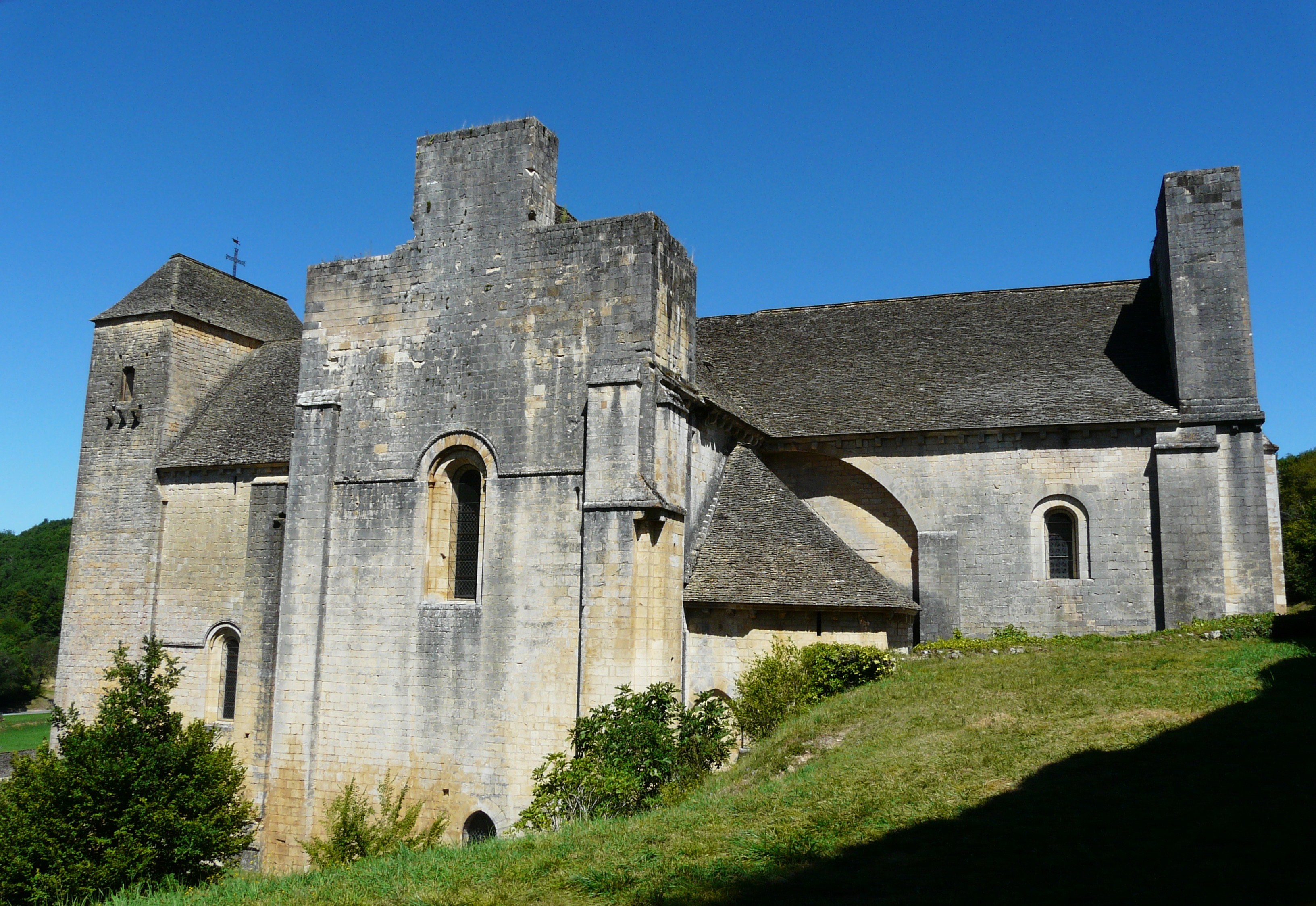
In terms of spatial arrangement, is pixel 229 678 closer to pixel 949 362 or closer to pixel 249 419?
pixel 249 419

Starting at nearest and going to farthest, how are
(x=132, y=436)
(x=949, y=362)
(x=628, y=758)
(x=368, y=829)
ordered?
(x=628, y=758)
(x=368, y=829)
(x=949, y=362)
(x=132, y=436)

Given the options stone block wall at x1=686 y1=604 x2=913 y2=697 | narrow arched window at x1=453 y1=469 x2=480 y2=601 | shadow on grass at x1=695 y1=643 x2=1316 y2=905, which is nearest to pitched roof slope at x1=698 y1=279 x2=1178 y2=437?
stone block wall at x1=686 y1=604 x2=913 y2=697

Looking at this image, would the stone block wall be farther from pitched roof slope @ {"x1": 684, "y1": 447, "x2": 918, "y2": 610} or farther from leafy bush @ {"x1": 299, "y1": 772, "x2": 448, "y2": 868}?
leafy bush @ {"x1": 299, "y1": 772, "x2": 448, "y2": 868}

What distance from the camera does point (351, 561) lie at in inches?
675

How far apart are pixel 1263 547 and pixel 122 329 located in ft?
86.1

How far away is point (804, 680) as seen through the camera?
50.5 ft

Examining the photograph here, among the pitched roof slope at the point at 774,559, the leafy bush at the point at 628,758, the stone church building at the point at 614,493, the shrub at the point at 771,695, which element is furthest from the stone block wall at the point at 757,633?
the leafy bush at the point at 628,758

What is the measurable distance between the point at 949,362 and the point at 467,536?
11.2m

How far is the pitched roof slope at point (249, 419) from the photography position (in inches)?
864

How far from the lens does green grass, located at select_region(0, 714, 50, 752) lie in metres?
48.9

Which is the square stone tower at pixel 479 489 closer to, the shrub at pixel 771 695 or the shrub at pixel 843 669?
the shrub at pixel 771 695

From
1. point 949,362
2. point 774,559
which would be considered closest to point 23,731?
point 774,559

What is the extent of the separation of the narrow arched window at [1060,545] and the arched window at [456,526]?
11.2 meters

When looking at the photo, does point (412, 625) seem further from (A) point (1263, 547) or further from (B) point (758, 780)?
(A) point (1263, 547)
